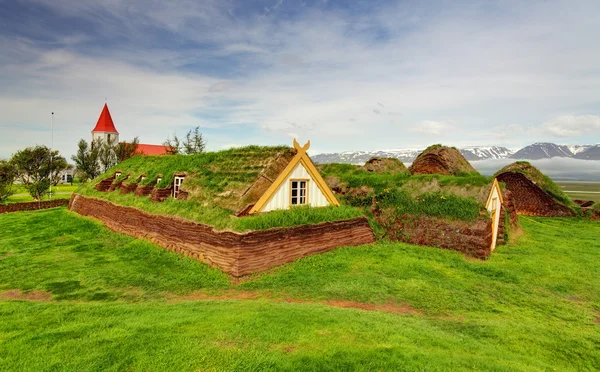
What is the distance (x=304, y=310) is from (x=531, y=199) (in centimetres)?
2797

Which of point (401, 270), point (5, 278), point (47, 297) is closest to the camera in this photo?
point (47, 297)

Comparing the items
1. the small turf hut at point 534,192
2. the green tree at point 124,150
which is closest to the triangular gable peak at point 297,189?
the small turf hut at point 534,192

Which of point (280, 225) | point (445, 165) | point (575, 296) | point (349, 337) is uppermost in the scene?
point (445, 165)

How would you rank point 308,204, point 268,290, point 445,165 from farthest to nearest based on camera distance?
point 445,165 → point 308,204 → point 268,290

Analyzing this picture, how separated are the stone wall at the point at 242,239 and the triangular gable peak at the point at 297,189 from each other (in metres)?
1.55

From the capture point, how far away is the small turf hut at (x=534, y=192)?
25.7m

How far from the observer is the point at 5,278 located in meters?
10.5

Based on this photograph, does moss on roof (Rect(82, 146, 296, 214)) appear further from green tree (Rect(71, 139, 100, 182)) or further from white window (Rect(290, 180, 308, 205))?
green tree (Rect(71, 139, 100, 182))

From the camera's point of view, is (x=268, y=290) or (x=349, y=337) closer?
(x=349, y=337)

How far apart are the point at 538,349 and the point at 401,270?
17.3 feet

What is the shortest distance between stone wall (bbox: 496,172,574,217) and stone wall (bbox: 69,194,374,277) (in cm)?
1907

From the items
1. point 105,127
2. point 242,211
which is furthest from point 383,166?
point 105,127

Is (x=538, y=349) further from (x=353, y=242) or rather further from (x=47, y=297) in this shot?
(x=47, y=297)

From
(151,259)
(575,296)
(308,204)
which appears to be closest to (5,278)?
(151,259)
